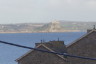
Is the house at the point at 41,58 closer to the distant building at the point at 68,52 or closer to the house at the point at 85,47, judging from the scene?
the distant building at the point at 68,52

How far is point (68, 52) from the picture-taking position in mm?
46812

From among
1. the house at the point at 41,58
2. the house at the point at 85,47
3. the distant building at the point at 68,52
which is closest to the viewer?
the house at the point at 41,58

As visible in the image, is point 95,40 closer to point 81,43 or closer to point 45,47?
point 81,43

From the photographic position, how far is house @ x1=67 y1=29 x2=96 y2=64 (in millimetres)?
47406

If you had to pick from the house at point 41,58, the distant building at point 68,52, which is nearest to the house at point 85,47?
the distant building at point 68,52

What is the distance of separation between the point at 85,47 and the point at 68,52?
2462mm

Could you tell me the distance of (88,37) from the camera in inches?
1881

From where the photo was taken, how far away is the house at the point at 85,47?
4741cm

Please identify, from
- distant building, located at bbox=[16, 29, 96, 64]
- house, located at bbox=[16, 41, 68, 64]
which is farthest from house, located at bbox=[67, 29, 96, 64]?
house, located at bbox=[16, 41, 68, 64]

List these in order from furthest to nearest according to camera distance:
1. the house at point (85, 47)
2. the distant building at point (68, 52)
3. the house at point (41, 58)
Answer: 1. the house at point (85, 47)
2. the distant building at point (68, 52)
3. the house at point (41, 58)

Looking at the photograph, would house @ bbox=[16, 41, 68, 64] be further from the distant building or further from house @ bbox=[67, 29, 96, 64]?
house @ bbox=[67, 29, 96, 64]

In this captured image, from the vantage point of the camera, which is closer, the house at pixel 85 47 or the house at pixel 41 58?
the house at pixel 41 58

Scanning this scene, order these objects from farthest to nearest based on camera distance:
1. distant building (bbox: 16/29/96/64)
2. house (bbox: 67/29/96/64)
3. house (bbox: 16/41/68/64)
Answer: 1. house (bbox: 67/29/96/64)
2. distant building (bbox: 16/29/96/64)
3. house (bbox: 16/41/68/64)

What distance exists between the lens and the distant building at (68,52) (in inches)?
1777
